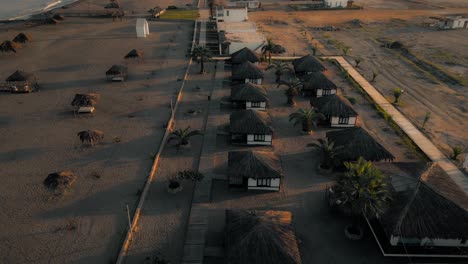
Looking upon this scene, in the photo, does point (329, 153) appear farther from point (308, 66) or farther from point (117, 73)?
point (117, 73)

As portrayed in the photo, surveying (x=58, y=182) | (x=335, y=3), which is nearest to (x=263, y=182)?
(x=58, y=182)

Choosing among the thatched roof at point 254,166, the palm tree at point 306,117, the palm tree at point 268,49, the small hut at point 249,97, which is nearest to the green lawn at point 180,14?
the palm tree at point 268,49

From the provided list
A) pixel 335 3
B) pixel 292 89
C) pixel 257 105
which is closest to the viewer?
pixel 257 105

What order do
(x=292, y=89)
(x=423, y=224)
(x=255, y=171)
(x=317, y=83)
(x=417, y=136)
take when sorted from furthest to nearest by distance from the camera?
(x=317, y=83) < (x=292, y=89) < (x=417, y=136) < (x=255, y=171) < (x=423, y=224)

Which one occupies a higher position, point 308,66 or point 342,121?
point 308,66

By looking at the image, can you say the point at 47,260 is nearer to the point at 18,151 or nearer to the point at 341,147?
the point at 18,151

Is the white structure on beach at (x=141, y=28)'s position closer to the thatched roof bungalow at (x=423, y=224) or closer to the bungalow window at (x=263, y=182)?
the bungalow window at (x=263, y=182)
